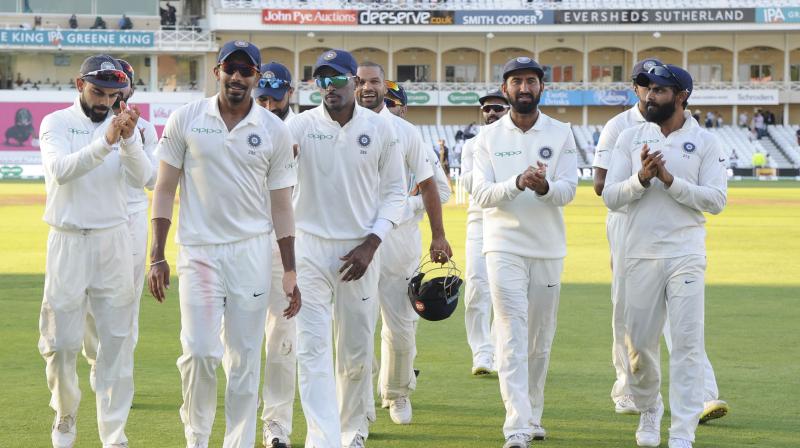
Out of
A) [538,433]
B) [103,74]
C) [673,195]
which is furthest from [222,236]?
[673,195]

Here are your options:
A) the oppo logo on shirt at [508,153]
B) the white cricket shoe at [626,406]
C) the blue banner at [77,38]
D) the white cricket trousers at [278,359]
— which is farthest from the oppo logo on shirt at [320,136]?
the blue banner at [77,38]

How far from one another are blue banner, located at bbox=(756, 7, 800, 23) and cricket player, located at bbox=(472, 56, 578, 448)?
72.7m

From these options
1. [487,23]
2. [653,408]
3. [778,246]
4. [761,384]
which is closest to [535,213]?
[653,408]

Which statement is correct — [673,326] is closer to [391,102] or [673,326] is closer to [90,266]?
[391,102]

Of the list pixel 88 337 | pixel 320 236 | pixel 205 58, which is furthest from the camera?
pixel 205 58

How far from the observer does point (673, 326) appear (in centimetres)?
833

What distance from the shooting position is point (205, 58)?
253 feet

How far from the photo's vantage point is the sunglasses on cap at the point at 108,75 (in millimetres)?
7996

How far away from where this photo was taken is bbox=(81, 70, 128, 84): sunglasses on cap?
7996 mm

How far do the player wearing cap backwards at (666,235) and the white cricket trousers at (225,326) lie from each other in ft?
8.67

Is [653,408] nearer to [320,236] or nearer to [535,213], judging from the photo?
[535,213]

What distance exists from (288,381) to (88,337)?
232cm

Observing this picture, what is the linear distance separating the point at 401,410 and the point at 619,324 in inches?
73.3

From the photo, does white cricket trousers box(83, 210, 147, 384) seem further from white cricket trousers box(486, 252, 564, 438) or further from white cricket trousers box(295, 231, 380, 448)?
white cricket trousers box(486, 252, 564, 438)
